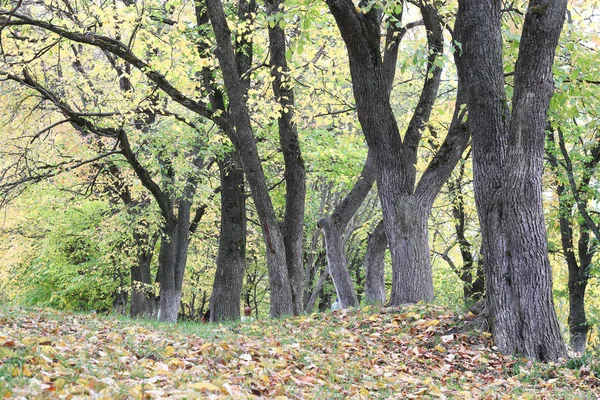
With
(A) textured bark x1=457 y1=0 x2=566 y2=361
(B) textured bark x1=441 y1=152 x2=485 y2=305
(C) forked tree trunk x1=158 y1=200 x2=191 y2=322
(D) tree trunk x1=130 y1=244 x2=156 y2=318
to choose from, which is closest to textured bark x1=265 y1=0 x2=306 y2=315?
(A) textured bark x1=457 y1=0 x2=566 y2=361

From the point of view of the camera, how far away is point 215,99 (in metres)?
13.1

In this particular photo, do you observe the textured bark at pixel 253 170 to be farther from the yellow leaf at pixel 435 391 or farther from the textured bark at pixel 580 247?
the textured bark at pixel 580 247

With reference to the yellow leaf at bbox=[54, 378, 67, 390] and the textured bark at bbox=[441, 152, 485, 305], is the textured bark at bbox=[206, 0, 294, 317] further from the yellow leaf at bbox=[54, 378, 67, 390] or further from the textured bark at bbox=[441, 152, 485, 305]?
the textured bark at bbox=[441, 152, 485, 305]

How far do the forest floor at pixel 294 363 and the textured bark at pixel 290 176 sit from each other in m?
2.73

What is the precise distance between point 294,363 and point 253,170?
5468mm

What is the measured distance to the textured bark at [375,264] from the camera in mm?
13000

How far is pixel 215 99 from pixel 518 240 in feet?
26.4

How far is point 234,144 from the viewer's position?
1130 centimetres

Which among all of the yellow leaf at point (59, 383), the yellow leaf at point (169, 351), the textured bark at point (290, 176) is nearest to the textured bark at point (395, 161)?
the textured bark at point (290, 176)

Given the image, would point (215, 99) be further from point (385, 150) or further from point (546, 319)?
point (546, 319)

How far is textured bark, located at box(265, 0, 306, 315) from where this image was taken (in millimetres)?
11867

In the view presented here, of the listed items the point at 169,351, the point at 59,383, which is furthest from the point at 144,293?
the point at 59,383

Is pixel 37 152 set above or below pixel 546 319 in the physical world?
above

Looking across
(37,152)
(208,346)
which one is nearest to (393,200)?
(208,346)
